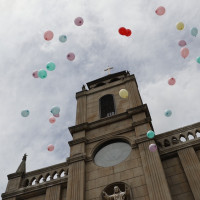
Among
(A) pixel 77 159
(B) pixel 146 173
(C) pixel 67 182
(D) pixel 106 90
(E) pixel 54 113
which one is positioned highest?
(D) pixel 106 90

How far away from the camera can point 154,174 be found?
1531cm

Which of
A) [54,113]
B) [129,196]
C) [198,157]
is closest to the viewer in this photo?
[129,196]

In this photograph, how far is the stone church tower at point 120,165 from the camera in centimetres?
1511

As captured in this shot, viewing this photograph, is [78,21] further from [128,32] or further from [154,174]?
[154,174]

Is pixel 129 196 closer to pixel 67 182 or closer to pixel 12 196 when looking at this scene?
pixel 67 182

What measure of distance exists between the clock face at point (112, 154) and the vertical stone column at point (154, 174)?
1265 mm

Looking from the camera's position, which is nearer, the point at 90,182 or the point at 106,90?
the point at 90,182

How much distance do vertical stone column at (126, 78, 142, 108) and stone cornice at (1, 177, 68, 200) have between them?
291 inches

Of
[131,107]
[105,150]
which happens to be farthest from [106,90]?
[105,150]

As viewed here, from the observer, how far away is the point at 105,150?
19.0m

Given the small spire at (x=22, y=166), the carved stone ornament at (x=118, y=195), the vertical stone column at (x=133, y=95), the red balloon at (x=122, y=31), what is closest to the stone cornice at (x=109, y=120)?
the vertical stone column at (x=133, y=95)

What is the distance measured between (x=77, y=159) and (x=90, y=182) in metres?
1.95

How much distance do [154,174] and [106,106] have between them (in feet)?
32.1

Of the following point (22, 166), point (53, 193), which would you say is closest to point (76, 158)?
point (53, 193)
